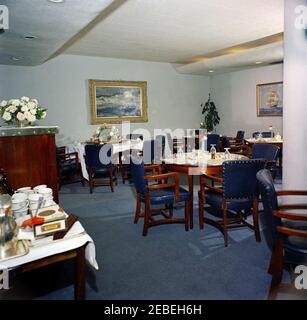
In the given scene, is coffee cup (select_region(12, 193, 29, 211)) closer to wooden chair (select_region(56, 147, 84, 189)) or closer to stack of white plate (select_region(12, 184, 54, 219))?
stack of white plate (select_region(12, 184, 54, 219))

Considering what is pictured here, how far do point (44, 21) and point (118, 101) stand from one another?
4445 millimetres

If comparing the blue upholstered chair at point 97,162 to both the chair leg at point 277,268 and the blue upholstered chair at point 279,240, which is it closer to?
the blue upholstered chair at point 279,240

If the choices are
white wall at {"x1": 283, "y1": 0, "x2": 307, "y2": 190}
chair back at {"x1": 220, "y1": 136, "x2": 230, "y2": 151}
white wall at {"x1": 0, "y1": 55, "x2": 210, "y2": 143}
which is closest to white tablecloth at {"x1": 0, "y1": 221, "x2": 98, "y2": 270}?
white wall at {"x1": 283, "y1": 0, "x2": 307, "y2": 190}

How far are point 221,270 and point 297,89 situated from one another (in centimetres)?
195

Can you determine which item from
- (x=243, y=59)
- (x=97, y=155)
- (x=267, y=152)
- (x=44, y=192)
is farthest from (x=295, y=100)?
(x=243, y=59)

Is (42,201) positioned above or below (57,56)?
below

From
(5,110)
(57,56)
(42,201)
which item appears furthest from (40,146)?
(57,56)

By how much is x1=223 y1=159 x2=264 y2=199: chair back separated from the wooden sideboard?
169 centimetres

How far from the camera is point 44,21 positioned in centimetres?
350

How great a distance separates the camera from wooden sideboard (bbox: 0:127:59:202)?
249cm

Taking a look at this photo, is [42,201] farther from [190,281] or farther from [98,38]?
[98,38]

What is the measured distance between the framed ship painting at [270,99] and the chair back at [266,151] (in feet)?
13.8

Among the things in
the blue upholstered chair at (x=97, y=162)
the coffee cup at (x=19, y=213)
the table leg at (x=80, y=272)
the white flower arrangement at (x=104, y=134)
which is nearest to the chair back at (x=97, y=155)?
the blue upholstered chair at (x=97, y=162)

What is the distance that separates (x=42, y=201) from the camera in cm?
198
